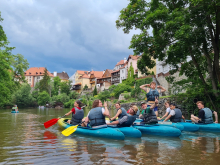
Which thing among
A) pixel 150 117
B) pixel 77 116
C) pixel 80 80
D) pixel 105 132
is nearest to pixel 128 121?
pixel 105 132

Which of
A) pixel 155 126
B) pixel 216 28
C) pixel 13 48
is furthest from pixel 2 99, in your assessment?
pixel 216 28

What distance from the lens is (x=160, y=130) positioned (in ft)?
26.0

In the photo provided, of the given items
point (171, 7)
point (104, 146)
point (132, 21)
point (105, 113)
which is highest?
point (171, 7)

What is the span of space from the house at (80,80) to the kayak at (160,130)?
83.8 metres

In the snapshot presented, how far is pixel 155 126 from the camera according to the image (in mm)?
8188

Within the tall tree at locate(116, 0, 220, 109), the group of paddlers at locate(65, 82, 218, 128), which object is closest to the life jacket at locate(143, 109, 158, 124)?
the group of paddlers at locate(65, 82, 218, 128)

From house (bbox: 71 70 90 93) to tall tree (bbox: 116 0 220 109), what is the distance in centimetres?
7584

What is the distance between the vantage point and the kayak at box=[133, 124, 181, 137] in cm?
764

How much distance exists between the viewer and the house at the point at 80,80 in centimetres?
9124

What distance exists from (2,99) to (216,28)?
20.3 m

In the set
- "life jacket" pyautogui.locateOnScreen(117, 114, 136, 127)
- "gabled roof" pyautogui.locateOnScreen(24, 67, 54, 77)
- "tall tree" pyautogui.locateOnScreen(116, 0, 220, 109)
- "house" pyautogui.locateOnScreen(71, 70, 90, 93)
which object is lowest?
"life jacket" pyautogui.locateOnScreen(117, 114, 136, 127)

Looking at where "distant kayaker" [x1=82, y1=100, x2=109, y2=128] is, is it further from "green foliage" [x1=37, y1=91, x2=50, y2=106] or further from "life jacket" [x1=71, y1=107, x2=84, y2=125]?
"green foliage" [x1=37, y1=91, x2=50, y2=106]

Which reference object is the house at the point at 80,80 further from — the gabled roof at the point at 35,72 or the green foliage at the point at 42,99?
the green foliage at the point at 42,99

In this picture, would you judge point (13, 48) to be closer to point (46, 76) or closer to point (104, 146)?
point (104, 146)
